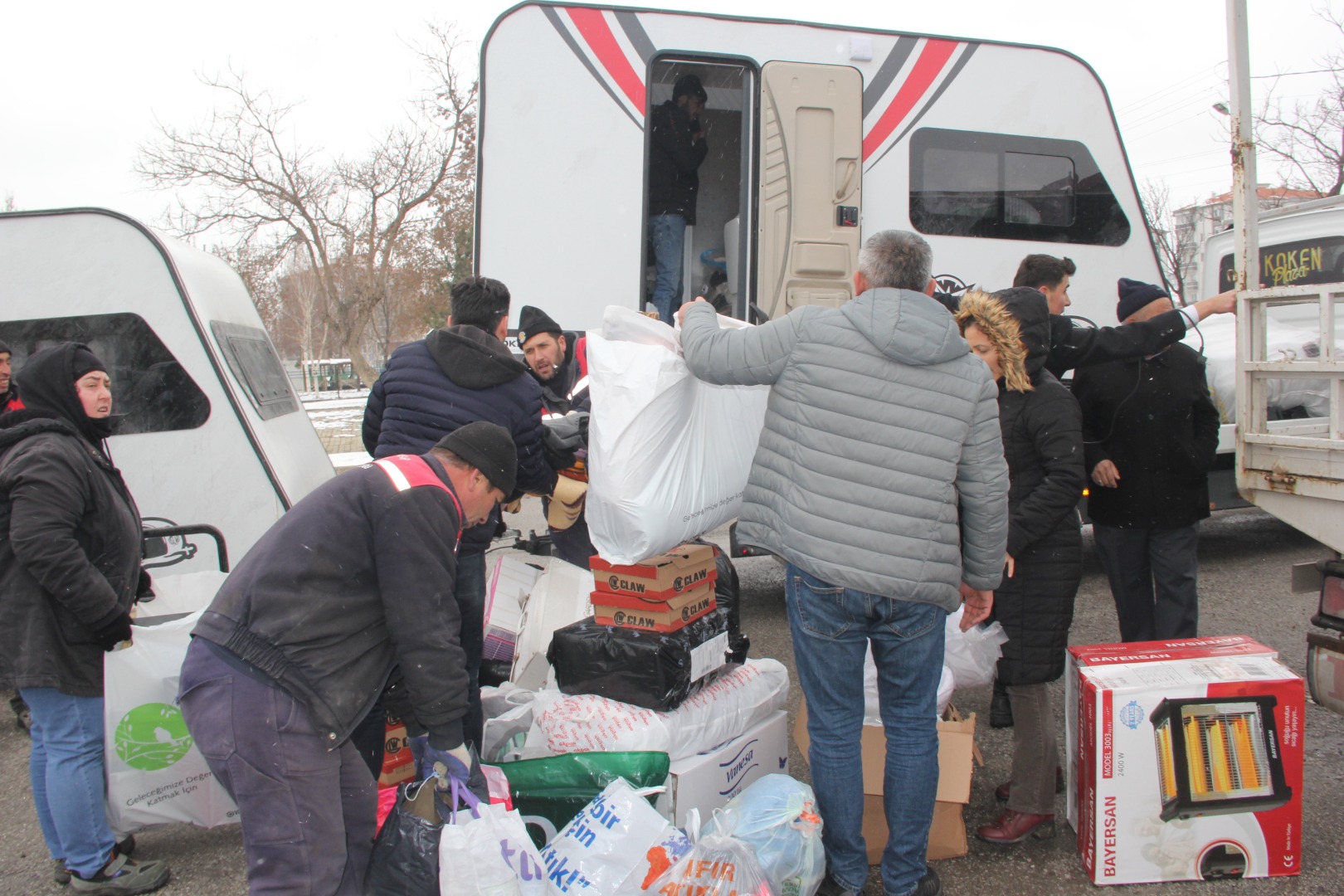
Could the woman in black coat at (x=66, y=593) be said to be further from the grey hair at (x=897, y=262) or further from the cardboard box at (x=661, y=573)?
the grey hair at (x=897, y=262)

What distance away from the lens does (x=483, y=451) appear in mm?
2133

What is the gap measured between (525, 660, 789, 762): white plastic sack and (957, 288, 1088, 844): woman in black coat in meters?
0.83

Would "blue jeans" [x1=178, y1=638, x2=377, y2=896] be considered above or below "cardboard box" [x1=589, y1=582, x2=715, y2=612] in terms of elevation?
below

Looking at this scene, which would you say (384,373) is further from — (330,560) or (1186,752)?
(1186,752)

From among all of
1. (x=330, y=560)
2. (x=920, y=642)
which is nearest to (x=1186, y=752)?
A: (x=920, y=642)

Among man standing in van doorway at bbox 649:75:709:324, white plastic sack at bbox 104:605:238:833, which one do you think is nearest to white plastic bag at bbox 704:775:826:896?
white plastic sack at bbox 104:605:238:833

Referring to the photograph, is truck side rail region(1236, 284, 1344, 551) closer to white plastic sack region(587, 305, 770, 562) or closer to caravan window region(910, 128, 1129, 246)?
white plastic sack region(587, 305, 770, 562)

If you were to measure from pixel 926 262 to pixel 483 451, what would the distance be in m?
1.28

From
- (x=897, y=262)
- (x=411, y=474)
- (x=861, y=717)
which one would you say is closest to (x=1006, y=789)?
(x=861, y=717)

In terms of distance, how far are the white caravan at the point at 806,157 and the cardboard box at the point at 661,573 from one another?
186 centimetres

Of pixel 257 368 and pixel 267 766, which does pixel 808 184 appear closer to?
pixel 257 368

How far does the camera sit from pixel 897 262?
2377 mm

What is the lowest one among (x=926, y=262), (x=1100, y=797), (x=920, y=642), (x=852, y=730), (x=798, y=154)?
(x=1100, y=797)

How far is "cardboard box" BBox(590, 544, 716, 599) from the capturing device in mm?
2900
